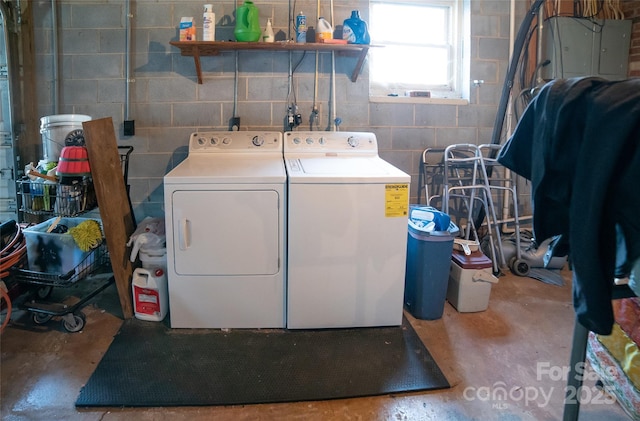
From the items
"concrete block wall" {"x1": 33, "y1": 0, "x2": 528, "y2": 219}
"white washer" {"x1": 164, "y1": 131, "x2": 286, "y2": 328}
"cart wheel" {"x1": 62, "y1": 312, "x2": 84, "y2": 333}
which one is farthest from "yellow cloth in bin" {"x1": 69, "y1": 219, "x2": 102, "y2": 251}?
"concrete block wall" {"x1": 33, "y1": 0, "x2": 528, "y2": 219}

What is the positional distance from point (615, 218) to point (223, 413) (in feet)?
4.77

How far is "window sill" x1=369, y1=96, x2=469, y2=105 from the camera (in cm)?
311

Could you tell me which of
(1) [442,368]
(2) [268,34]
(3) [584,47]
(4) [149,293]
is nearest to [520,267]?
(1) [442,368]

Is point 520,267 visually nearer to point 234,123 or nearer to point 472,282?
point 472,282

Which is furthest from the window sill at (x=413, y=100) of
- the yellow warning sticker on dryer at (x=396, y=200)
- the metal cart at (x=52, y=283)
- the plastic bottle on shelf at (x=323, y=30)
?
the metal cart at (x=52, y=283)

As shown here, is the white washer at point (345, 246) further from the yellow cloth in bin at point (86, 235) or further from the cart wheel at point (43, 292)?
the cart wheel at point (43, 292)

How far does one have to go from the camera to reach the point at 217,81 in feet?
9.78

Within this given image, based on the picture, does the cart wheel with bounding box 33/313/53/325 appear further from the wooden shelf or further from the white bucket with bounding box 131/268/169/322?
the wooden shelf

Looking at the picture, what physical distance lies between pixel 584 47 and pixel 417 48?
47.3 inches

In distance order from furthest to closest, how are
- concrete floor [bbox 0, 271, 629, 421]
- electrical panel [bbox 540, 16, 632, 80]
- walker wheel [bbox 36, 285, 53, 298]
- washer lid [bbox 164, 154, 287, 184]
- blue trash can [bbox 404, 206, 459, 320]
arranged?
electrical panel [bbox 540, 16, 632, 80] → walker wheel [bbox 36, 285, 53, 298] → blue trash can [bbox 404, 206, 459, 320] → washer lid [bbox 164, 154, 287, 184] → concrete floor [bbox 0, 271, 629, 421]

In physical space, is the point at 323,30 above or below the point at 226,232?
above

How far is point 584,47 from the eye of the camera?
125 inches

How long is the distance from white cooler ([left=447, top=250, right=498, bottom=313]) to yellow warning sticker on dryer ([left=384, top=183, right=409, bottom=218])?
1.95 ft

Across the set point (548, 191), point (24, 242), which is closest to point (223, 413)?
point (548, 191)
